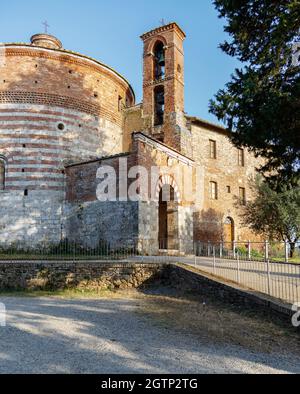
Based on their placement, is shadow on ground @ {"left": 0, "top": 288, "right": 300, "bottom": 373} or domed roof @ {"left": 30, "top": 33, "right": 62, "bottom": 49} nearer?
shadow on ground @ {"left": 0, "top": 288, "right": 300, "bottom": 373}

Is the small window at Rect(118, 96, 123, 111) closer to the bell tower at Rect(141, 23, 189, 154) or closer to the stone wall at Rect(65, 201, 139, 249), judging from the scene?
the bell tower at Rect(141, 23, 189, 154)

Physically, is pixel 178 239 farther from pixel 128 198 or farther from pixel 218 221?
pixel 218 221

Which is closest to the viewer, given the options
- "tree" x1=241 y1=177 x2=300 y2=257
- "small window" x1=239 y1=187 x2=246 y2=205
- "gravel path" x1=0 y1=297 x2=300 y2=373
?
"gravel path" x1=0 y1=297 x2=300 y2=373

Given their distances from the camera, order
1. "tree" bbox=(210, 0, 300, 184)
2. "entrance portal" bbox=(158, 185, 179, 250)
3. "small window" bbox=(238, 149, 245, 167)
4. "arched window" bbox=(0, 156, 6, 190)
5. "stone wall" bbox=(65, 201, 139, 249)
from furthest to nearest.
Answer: "small window" bbox=(238, 149, 245, 167) < "entrance portal" bbox=(158, 185, 179, 250) < "arched window" bbox=(0, 156, 6, 190) < "stone wall" bbox=(65, 201, 139, 249) < "tree" bbox=(210, 0, 300, 184)

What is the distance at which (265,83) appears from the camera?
339 inches

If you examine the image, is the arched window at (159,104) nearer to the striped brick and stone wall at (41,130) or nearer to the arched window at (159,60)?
the arched window at (159,60)

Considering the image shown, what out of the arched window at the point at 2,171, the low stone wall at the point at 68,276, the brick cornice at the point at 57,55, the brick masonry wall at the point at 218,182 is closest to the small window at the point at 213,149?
the brick masonry wall at the point at 218,182

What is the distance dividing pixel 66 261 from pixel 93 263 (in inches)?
36.1

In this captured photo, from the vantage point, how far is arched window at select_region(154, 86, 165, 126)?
72.3ft

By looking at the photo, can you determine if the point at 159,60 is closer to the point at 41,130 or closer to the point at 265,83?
the point at 41,130

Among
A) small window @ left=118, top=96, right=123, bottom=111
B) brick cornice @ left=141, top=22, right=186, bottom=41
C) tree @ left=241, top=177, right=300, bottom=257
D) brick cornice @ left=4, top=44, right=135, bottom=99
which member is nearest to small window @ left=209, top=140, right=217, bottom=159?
tree @ left=241, top=177, right=300, bottom=257

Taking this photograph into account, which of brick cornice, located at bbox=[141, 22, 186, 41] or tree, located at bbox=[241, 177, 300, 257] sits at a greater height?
brick cornice, located at bbox=[141, 22, 186, 41]

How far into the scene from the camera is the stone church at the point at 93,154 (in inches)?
624
